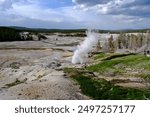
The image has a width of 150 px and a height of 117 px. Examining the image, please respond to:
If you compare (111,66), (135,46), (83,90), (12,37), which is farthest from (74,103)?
(12,37)

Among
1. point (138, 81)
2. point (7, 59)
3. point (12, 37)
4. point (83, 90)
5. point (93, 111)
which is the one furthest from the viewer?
point (12, 37)

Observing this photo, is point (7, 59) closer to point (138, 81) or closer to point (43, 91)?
point (138, 81)

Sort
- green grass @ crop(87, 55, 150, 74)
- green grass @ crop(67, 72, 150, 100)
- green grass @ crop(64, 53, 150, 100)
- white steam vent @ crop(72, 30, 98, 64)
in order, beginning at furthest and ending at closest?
white steam vent @ crop(72, 30, 98, 64) < green grass @ crop(87, 55, 150, 74) < green grass @ crop(64, 53, 150, 100) < green grass @ crop(67, 72, 150, 100)

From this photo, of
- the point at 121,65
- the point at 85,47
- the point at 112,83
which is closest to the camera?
the point at 112,83

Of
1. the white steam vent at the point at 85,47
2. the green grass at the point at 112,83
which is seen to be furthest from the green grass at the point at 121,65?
the white steam vent at the point at 85,47

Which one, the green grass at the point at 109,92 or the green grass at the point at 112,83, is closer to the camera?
the green grass at the point at 109,92

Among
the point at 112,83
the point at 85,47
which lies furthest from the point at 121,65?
the point at 85,47

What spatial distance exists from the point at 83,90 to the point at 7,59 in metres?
59.5

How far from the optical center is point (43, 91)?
3553 centimetres

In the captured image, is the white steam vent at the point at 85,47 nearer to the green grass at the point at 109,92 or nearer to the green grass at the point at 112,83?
the green grass at the point at 112,83

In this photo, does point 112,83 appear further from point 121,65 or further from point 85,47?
point 85,47

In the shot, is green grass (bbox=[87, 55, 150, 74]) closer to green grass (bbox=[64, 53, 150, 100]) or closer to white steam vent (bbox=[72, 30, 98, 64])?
green grass (bbox=[64, 53, 150, 100])

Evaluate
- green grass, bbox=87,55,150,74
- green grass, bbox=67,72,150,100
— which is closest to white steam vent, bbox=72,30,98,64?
green grass, bbox=87,55,150,74

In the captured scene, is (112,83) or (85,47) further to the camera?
(85,47)
